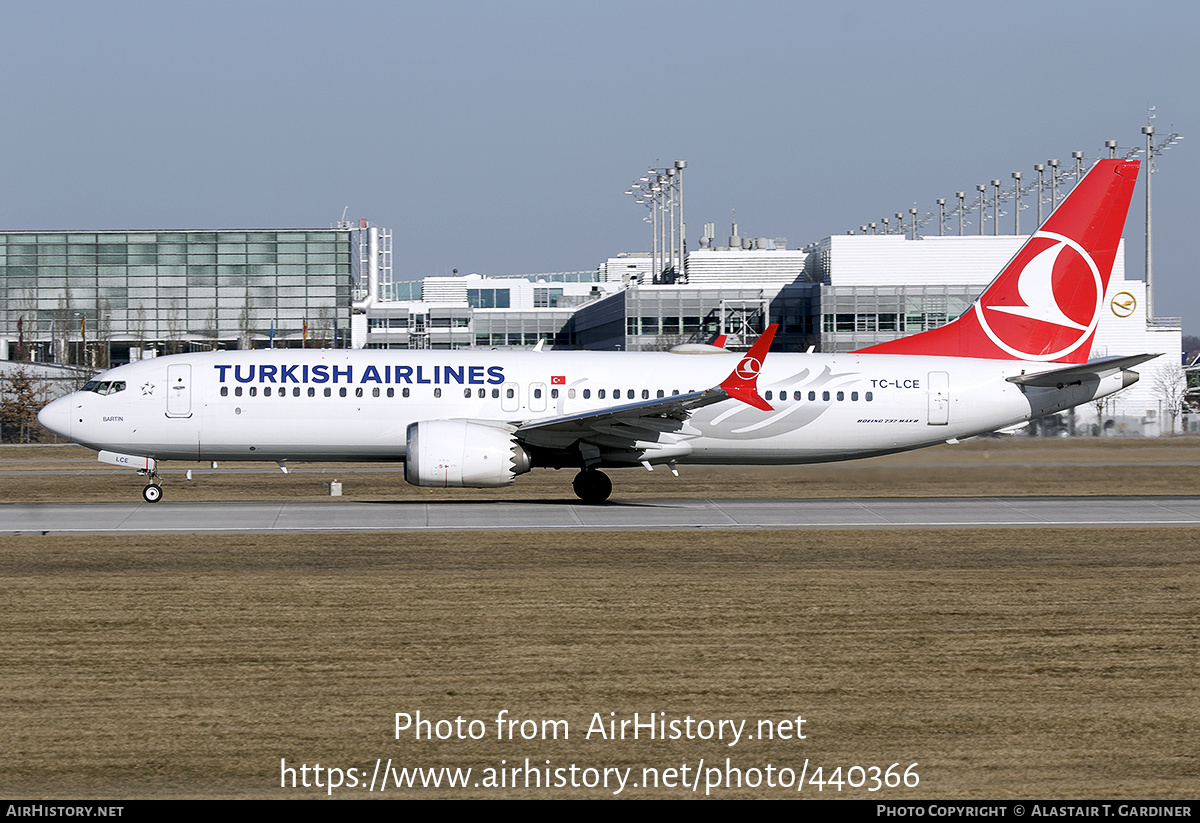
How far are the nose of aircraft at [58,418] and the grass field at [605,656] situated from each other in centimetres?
716

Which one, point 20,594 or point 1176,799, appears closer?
point 1176,799

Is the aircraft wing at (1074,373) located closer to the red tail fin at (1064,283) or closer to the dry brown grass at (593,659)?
the red tail fin at (1064,283)

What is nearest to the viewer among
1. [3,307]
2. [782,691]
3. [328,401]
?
[782,691]

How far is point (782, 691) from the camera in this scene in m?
12.1

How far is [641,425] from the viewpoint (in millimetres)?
28984

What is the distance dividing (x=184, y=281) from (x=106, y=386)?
352ft

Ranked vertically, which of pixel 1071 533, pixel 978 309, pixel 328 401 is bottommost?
pixel 1071 533

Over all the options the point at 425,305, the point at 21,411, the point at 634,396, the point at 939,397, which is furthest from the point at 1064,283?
the point at 425,305

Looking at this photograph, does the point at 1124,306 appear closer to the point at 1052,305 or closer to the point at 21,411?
the point at 1052,305

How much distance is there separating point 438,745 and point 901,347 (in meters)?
24.1

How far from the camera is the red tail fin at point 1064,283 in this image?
31.5 m

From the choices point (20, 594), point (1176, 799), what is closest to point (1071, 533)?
point (1176, 799)

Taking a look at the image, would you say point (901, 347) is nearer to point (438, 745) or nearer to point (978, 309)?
point (978, 309)

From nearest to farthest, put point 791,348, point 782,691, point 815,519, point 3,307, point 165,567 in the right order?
1. point 782,691
2. point 165,567
3. point 815,519
4. point 791,348
5. point 3,307
